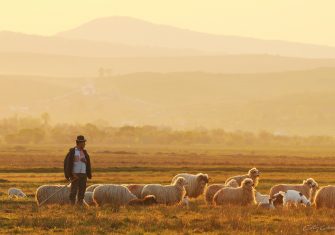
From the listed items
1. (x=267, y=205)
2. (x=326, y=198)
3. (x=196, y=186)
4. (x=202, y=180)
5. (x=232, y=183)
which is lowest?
(x=267, y=205)

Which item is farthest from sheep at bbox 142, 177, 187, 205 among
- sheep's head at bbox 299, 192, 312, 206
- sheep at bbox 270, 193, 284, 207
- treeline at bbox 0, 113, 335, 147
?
Answer: treeline at bbox 0, 113, 335, 147

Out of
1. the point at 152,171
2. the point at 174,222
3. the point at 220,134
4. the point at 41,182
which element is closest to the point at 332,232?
the point at 174,222

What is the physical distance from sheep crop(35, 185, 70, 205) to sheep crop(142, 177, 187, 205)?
2368mm

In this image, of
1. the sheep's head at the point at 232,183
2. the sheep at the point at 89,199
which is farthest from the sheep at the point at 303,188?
the sheep at the point at 89,199

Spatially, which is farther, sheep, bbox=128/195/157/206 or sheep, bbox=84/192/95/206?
sheep, bbox=84/192/95/206

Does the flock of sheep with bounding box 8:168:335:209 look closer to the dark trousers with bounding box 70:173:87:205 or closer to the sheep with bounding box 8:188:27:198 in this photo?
the dark trousers with bounding box 70:173:87:205

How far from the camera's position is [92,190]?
95.8ft

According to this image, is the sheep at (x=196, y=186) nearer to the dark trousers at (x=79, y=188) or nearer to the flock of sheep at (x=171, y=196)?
the flock of sheep at (x=171, y=196)

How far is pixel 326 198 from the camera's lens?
26984 millimetres

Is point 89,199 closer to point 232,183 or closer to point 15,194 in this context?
point 15,194

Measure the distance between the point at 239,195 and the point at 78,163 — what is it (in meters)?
5.52

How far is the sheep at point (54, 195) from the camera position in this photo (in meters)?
27.3

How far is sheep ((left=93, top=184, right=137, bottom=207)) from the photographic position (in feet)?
87.7

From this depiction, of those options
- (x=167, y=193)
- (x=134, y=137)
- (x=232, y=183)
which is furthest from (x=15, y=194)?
(x=134, y=137)
